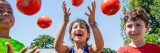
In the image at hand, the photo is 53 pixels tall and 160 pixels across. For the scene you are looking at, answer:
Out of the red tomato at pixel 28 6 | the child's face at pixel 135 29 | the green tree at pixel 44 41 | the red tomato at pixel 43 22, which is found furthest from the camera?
the green tree at pixel 44 41

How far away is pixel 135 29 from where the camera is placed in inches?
232

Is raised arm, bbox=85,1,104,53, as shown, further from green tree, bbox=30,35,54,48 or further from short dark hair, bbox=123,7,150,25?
green tree, bbox=30,35,54,48

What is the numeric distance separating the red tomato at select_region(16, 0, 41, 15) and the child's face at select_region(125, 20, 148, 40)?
174 inches

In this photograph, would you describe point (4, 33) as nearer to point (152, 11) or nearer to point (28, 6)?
point (28, 6)

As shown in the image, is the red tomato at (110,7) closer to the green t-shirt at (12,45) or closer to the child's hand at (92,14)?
the child's hand at (92,14)

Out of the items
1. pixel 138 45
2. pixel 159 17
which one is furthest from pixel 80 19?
pixel 159 17

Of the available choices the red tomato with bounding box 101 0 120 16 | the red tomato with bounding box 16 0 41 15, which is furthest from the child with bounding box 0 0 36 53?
the red tomato with bounding box 101 0 120 16

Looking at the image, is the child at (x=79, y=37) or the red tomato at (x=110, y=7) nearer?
the child at (x=79, y=37)

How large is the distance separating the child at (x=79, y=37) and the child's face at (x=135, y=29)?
445mm

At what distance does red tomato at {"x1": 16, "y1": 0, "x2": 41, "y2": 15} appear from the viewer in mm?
9953

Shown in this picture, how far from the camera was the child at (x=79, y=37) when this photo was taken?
608 centimetres

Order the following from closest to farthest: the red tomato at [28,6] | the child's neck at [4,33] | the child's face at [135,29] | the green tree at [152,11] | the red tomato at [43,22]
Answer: the child's neck at [4,33] < the child's face at [135,29] < the red tomato at [28,6] < the red tomato at [43,22] < the green tree at [152,11]

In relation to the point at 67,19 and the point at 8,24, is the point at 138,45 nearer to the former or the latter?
the point at 67,19

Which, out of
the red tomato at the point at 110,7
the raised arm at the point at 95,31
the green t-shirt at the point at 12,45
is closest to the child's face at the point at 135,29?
the raised arm at the point at 95,31
